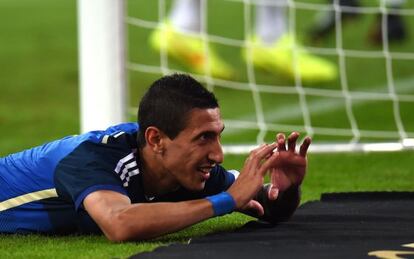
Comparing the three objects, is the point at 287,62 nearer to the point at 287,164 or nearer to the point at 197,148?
the point at 287,164

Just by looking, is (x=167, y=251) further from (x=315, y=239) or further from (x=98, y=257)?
(x=315, y=239)

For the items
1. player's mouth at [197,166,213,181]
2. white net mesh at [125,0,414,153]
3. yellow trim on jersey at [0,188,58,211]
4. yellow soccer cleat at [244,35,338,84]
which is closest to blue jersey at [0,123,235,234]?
yellow trim on jersey at [0,188,58,211]

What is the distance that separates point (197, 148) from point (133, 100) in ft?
19.3

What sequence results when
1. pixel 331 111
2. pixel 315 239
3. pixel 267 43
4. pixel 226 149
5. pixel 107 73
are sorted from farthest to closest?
1. pixel 267 43
2. pixel 331 111
3. pixel 226 149
4. pixel 107 73
5. pixel 315 239

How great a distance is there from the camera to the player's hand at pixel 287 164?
4.32m

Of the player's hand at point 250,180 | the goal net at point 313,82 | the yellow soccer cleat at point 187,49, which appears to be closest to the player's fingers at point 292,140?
the player's hand at point 250,180

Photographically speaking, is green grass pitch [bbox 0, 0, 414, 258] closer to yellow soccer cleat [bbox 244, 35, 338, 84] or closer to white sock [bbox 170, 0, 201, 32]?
yellow soccer cleat [bbox 244, 35, 338, 84]

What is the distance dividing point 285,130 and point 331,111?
1.04 m

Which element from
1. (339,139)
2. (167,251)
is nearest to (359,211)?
(167,251)

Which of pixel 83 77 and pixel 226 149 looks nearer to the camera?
pixel 83 77

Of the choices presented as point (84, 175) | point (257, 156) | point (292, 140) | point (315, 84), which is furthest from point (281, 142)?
point (315, 84)

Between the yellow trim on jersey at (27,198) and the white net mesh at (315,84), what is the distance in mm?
2388

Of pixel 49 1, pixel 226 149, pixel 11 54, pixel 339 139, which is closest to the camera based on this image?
pixel 226 149

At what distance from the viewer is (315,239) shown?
428cm
